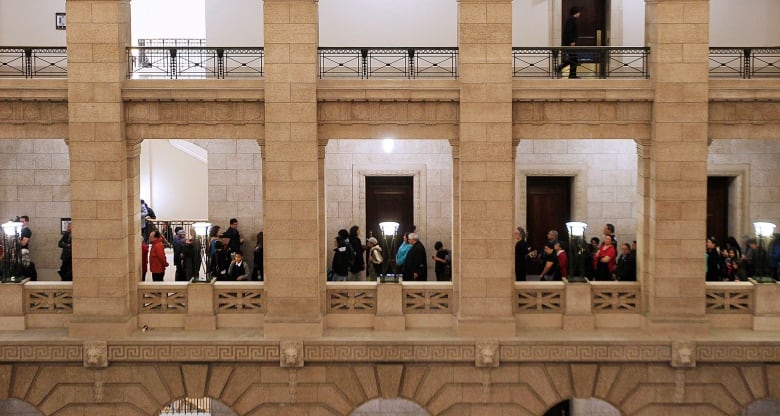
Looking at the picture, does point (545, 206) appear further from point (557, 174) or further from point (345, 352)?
point (345, 352)

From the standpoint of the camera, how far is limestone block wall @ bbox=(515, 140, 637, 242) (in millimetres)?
23281

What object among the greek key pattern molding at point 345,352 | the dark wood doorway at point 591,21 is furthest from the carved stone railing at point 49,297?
the dark wood doorway at point 591,21

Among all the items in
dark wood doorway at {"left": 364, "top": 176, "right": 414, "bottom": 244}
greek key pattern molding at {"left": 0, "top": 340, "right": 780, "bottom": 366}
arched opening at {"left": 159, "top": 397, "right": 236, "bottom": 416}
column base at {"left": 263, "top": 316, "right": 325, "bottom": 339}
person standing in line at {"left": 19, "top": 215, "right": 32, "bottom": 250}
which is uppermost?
dark wood doorway at {"left": 364, "top": 176, "right": 414, "bottom": 244}

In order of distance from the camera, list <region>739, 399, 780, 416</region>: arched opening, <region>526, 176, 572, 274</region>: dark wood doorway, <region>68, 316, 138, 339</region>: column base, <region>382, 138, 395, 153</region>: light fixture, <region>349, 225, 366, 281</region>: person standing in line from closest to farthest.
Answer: <region>68, 316, 138, 339</region>: column base < <region>349, 225, 366, 281</region>: person standing in line < <region>739, 399, 780, 416</region>: arched opening < <region>382, 138, 395, 153</region>: light fixture < <region>526, 176, 572, 274</region>: dark wood doorway

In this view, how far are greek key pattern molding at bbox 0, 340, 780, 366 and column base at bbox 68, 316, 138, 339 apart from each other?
30 centimetres

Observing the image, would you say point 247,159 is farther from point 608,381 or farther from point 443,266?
point 608,381

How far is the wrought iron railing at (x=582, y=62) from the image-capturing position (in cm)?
1978

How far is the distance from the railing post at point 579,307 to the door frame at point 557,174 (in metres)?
4.54

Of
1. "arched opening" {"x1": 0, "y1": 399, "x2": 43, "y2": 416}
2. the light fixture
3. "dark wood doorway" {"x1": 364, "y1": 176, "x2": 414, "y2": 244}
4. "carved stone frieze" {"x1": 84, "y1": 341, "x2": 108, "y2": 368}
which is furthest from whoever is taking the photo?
"dark wood doorway" {"x1": 364, "y1": 176, "x2": 414, "y2": 244}

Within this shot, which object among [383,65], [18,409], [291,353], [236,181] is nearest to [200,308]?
[291,353]

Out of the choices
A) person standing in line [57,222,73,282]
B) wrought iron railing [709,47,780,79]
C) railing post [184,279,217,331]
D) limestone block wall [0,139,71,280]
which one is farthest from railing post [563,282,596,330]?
limestone block wall [0,139,71,280]

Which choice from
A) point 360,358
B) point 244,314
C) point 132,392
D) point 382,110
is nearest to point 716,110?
point 382,110

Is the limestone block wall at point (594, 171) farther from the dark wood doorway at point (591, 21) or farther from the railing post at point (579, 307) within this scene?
the railing post at point (579, 307)

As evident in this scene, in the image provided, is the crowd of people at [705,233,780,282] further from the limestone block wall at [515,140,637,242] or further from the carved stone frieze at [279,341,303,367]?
the carved stone frieze at [279,341,303,367]
